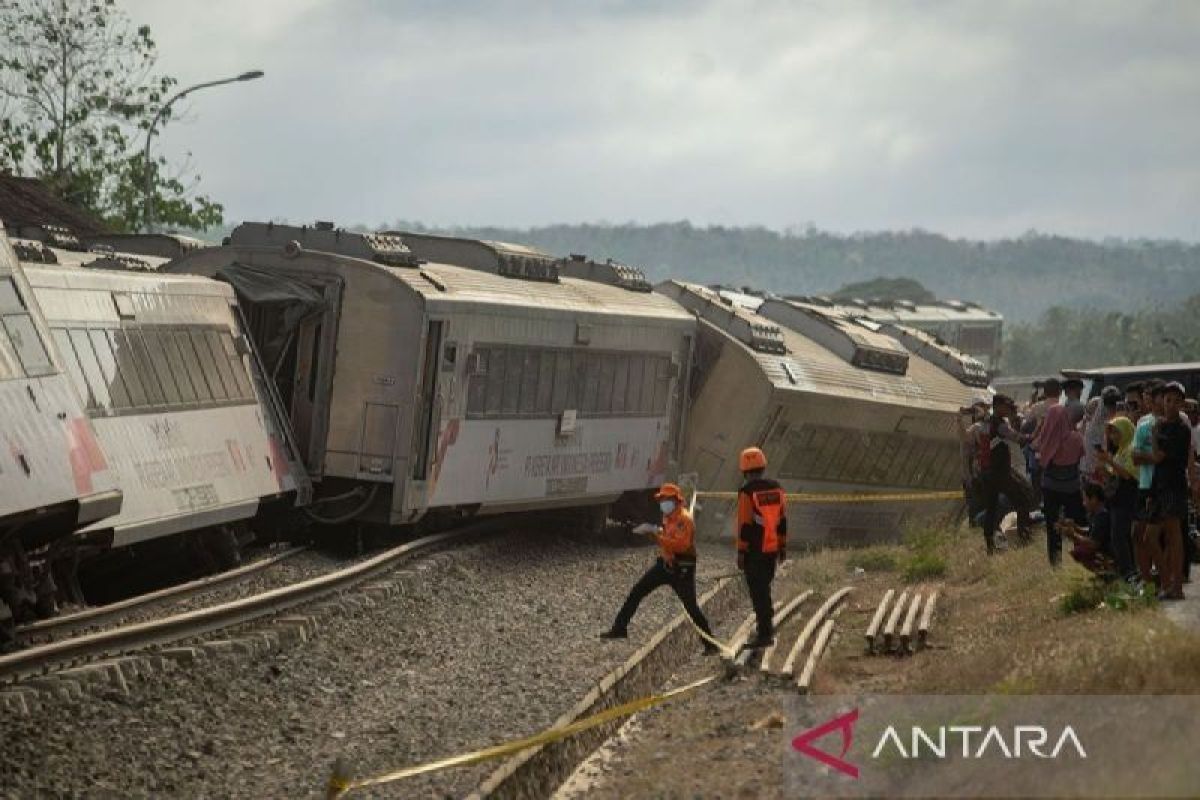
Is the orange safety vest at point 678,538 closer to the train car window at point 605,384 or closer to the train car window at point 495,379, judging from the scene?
the train car window at point 495,379

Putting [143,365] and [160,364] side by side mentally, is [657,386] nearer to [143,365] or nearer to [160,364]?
[160,364]

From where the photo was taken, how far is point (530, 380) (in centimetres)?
2405

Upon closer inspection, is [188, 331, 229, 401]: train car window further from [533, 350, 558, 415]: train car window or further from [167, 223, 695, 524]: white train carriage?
[533, 350, 558, 415]: train car window

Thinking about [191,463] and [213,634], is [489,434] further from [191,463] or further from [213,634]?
[213,634]

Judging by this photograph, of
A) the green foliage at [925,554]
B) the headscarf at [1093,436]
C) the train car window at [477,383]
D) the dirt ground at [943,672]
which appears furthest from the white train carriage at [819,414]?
the headscarf at [1093,436]

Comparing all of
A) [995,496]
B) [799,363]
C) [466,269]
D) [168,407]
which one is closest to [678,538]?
[168,407]

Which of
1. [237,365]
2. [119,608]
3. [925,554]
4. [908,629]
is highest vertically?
[237,365]

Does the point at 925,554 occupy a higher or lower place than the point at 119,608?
Answer: lower

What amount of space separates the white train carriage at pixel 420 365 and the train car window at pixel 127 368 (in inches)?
141

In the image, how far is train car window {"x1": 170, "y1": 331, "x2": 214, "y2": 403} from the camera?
19.0m

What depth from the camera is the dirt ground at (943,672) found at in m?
11.9

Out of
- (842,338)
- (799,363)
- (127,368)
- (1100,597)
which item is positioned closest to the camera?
(1100,597)

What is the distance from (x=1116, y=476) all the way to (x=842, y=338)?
19.0m

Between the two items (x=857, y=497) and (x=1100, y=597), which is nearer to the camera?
(x=1100, y=597)
